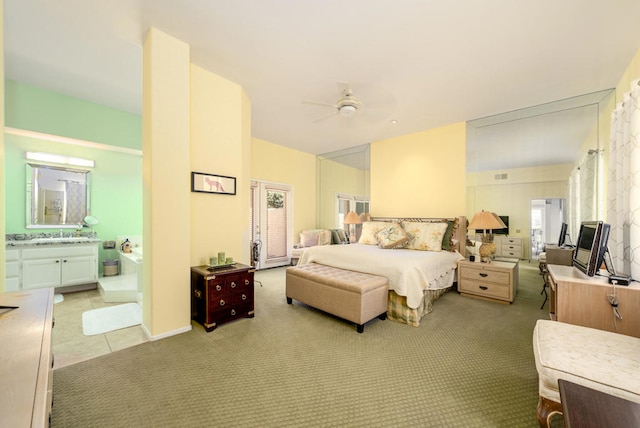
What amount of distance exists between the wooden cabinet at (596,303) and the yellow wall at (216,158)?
3386 mm

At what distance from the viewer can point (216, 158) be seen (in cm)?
310

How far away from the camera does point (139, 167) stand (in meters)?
4.97

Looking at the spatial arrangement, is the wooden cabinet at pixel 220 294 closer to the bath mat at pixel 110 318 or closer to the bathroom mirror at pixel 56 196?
the bath mat at pixel 110 318

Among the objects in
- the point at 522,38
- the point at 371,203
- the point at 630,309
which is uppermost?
the point at 522,38

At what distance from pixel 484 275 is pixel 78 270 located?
6.32 metres

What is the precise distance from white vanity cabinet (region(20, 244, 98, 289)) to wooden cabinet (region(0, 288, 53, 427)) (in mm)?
3125

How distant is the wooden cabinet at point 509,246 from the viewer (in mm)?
4660

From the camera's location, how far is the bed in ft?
9.82

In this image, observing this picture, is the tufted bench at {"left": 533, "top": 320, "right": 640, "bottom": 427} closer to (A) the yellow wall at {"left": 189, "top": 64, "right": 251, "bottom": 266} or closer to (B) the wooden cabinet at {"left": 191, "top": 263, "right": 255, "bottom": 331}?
(B) the wooden cabinet at {"left": 191, "top": 263, "right": 255, "bottom": 331}

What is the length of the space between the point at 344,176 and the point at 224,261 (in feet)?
14.0

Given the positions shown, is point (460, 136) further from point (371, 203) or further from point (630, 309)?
point (630, 309)

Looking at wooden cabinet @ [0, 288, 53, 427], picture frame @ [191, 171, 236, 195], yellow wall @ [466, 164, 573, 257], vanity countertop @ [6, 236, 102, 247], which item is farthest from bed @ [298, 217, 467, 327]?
vanity countertop @ [6, 236, 102, 247]

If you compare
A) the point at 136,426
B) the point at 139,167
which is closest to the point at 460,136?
the point at 136,426

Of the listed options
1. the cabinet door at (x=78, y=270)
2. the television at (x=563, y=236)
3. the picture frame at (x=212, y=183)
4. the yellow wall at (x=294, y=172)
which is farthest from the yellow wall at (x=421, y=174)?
the cabinet door at (x=78, y=270)
